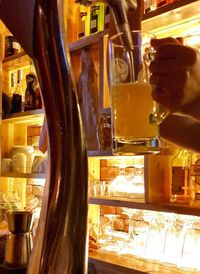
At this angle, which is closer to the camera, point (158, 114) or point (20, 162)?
point (158, 114)

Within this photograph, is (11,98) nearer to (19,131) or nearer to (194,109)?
(19,131)

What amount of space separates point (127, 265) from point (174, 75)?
48.8 inches

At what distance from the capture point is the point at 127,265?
163cm

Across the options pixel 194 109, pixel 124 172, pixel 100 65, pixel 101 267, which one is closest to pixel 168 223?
pixel 101 267

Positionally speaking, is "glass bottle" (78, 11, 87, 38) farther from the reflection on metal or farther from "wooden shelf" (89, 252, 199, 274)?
the reflection on metal

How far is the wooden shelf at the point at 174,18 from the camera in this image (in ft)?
4.98

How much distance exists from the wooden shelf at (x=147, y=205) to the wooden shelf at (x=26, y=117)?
75 cm

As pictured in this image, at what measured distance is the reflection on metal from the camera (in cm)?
33

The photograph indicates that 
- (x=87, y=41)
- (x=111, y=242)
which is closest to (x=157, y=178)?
(x=111, y=242)

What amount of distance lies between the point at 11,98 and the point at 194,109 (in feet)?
7.22

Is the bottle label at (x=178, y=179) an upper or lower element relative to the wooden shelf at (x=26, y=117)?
lower

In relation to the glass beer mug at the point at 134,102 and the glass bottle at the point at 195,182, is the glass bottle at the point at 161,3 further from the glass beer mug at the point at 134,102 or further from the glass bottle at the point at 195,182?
the glass beer mug at the point at 134,102

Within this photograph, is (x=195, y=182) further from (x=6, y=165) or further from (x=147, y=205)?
(x=6, y=165)

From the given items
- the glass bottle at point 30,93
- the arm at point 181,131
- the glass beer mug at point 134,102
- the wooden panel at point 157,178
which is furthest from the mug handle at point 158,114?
the glass bottle at point 30,93
